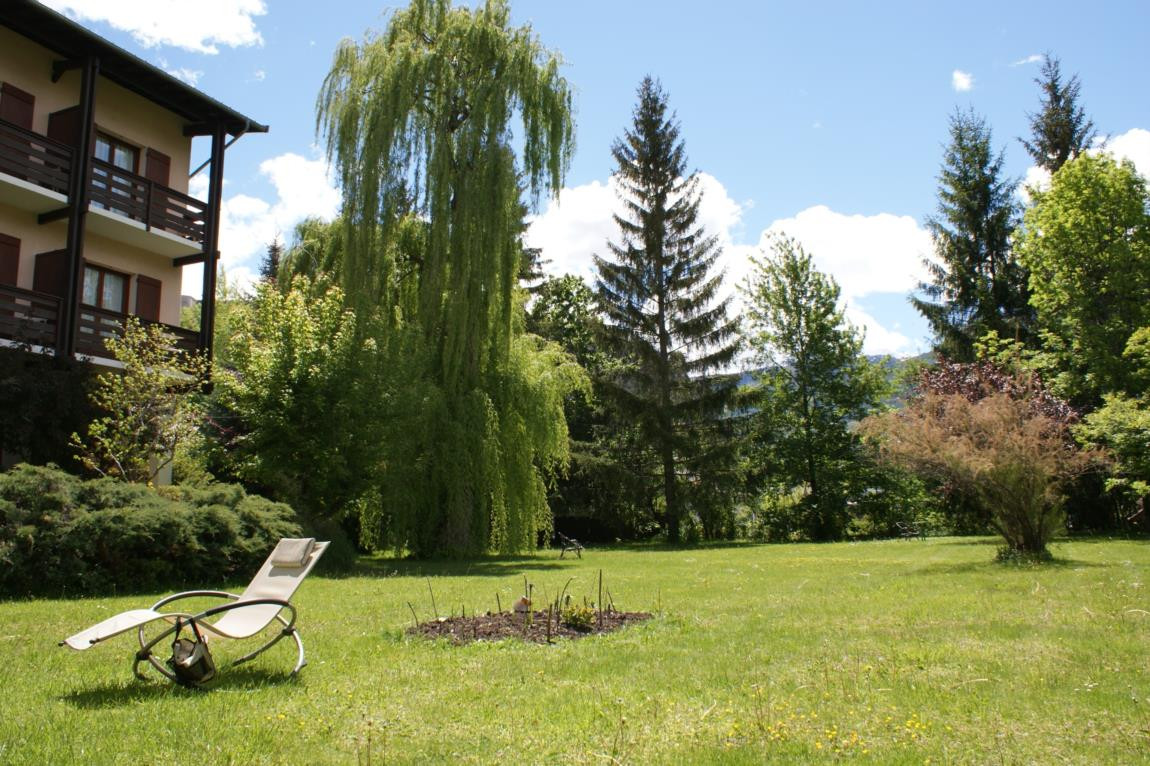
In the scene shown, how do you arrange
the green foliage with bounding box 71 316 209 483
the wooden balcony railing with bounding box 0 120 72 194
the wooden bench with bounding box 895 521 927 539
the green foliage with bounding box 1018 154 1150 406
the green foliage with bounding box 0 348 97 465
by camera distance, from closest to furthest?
the green foliage with bounding box 0 348 97 465
the green foliage with bounding box 71 316 209 483
the wooden balcony railing with bounding box 0 120 72 194
the green foliage with bounding box 1018 154 1150 406
the wooden bench with bounding box 895 521 927 539

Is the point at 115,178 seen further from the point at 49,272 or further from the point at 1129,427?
the point at 1129,427

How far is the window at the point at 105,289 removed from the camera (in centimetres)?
1739

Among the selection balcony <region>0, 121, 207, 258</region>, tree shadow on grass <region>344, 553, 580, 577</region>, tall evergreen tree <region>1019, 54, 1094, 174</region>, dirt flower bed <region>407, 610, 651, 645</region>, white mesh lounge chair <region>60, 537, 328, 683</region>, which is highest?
tall evergreen tree <region>1019, 54, 1094, 174</region>

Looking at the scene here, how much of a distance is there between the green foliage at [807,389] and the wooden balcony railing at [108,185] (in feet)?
74.2

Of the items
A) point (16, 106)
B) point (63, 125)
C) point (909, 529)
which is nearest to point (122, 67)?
point (63, 125)

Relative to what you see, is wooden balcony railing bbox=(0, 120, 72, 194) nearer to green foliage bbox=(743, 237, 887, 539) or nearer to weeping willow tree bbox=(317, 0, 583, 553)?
weeping willow tree bbox=(317, 0, 583, 553)

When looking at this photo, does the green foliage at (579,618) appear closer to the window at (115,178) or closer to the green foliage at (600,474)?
the window at (115,178)

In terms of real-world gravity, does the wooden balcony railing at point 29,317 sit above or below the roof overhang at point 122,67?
below

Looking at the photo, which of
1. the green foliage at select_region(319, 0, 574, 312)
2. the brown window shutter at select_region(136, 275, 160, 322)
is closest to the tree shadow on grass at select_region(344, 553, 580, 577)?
the green foliage at select_region(319, 0, 574, 312)

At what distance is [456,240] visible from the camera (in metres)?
18.2

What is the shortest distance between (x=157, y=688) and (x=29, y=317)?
12806 mm

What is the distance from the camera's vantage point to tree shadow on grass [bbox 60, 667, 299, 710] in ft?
16.0

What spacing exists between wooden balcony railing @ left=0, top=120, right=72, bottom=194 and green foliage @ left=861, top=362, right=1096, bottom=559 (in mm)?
16495

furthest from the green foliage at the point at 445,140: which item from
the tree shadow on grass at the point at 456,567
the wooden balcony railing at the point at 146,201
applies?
the tree shadow on grass at the point at 456,567
